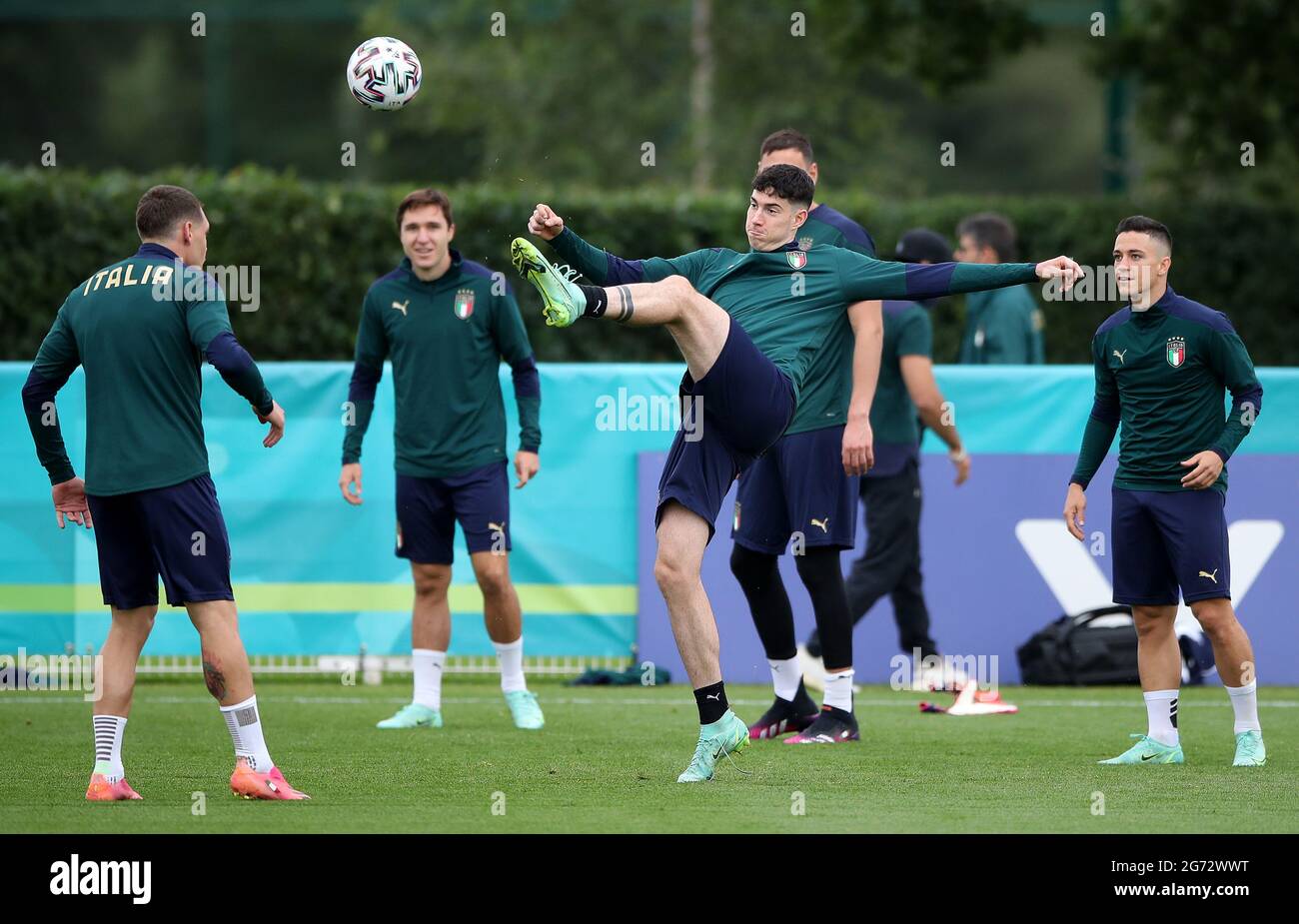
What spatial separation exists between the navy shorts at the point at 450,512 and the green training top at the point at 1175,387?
2926 mm

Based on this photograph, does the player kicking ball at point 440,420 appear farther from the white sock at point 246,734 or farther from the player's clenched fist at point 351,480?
the white sock at point 246,734

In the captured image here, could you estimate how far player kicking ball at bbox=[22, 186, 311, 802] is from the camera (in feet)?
21.2

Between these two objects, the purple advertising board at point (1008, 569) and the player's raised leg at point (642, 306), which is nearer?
the player's raised leg at point (642, 306)

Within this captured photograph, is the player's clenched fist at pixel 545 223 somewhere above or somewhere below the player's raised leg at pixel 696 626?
above

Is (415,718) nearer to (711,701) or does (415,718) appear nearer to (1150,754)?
(711,701)

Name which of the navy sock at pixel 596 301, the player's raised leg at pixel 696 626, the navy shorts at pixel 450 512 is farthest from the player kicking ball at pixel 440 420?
the navy sock at pixel 596 301

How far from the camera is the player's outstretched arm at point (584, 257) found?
6.67 metres

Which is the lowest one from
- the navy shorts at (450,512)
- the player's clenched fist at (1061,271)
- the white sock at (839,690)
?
the white sock at (839,690)

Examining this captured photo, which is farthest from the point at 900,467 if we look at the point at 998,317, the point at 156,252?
the point at 156,252

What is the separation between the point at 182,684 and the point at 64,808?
4.37m

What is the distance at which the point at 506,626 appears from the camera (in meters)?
8.98

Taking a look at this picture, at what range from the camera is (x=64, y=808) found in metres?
6.25

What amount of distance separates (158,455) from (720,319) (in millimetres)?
2075
